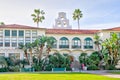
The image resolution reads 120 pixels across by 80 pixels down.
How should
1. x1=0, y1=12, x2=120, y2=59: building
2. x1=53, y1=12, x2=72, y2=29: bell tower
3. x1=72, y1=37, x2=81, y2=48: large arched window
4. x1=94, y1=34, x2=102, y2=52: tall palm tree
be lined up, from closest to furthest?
x1=0, y1=12, x2=120, y2=59: building, x1=94, y1=34, x2=102, y2=52: tall palm tree, x1=72, y1=37, x2=81, y2=48: large arched window, x1=53, y1=12, x2=72, y2=29: bell tower

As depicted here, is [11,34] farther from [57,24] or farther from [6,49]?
[57,24]

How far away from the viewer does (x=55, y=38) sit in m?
61.5

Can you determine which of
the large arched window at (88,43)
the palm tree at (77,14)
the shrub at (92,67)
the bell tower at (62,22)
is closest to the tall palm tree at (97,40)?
the large arched window at (88,43)

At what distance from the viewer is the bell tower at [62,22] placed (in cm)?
6944

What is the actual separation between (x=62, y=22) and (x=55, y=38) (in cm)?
946

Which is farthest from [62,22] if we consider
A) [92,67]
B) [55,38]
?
[92,67]

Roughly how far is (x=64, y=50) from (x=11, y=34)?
12.4m

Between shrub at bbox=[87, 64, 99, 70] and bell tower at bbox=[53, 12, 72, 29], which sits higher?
bell tower at bbox=[53, 12, 72, 29]

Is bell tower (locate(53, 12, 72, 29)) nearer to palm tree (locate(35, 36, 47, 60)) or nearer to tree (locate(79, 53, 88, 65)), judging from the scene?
tree (locate(79, 53, 88, 65))

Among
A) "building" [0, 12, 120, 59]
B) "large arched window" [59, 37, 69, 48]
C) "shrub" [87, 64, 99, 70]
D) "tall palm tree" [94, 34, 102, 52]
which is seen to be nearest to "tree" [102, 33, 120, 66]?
"tall palm tree" [94, 34, 102, 52]

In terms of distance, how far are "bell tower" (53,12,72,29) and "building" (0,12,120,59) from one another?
20.9 ft

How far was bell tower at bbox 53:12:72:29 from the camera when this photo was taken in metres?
69.4

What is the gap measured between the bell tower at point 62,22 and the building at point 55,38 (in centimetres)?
636

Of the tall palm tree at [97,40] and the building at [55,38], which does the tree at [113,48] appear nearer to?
the tall palm tree at [97,40]
